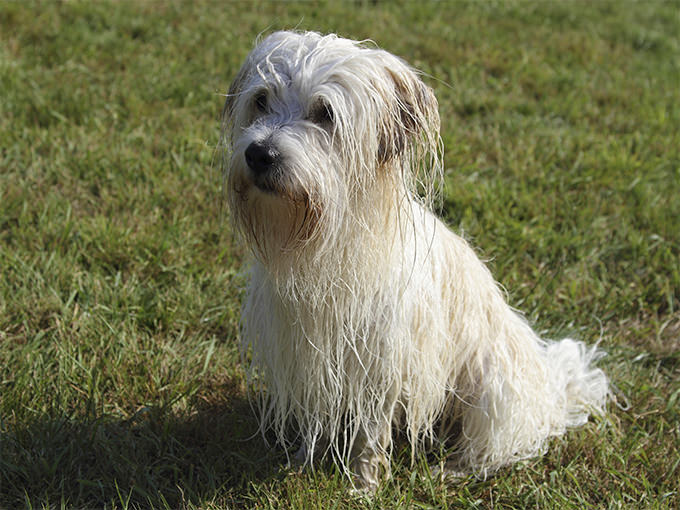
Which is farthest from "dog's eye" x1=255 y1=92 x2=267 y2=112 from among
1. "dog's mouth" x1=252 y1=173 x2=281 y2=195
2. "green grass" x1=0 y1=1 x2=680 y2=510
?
"green grass" x1=0 y1=1 x2=680 y2=510

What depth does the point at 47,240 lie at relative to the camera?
3656 mm

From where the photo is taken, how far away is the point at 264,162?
1.97 meters

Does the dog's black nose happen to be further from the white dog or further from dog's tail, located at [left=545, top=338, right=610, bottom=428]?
→ dog's tail, located at [left=545, top=338, right=610, bottom=428]

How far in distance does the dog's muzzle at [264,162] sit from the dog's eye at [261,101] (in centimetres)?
27

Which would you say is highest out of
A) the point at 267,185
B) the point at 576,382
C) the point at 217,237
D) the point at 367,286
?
the point at 267,185

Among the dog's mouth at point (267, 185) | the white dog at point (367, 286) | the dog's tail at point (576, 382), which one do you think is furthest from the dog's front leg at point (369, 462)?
the dog's mouth at point (267, 185)

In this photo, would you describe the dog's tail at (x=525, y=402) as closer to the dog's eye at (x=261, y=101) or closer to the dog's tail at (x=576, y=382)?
the dog's tail at (x=576, y=382)

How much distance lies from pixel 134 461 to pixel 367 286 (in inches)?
48.9

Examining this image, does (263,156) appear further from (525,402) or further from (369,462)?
(525,402)

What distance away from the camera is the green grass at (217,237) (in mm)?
2729

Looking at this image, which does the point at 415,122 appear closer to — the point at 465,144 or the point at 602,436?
the point at 602,436

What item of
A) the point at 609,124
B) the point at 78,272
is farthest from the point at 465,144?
the point at 78,272

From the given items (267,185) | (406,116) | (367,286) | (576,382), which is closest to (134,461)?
(367,286)

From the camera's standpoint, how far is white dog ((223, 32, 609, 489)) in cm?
204
